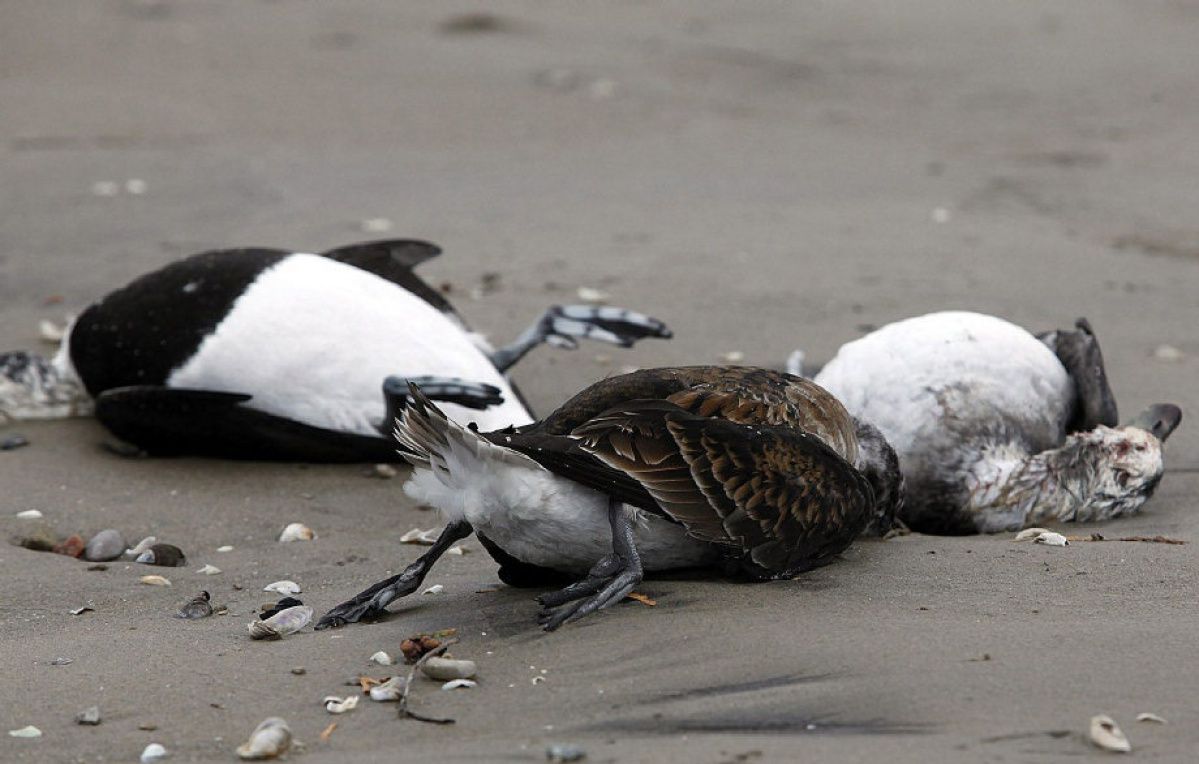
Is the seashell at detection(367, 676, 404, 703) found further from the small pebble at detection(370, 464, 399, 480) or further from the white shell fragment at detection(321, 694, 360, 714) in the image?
the small pebble at detection(370, 464, 399, 480)

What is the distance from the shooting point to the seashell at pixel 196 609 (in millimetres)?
3781

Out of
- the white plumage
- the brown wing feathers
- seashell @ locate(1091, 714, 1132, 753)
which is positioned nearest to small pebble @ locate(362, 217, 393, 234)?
the white plumage

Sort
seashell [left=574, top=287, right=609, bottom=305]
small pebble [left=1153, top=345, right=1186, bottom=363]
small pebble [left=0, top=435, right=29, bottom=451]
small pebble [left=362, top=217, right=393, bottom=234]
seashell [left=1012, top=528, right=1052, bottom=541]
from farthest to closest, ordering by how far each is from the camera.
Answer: small pebble [left=362, top=217, right=393, bottom=234] → seashell [left=574, top=287, right=609, bottom=305] → small pebble [left=1153, top=345, right=1186, bottom=363] → small pebble [left=0, top=435, right=29, bottom=451] → seashell [left=1012, top=528, right=1052, bottom=541]

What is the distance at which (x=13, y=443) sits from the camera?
17.9 feet

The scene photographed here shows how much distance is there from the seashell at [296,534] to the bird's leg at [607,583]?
139 centimetres

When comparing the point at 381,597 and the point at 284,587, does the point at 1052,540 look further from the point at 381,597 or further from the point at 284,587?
the point at 284,587

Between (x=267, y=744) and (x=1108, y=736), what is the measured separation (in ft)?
4.51

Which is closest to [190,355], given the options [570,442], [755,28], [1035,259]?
[570,442]

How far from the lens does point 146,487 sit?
200 inches

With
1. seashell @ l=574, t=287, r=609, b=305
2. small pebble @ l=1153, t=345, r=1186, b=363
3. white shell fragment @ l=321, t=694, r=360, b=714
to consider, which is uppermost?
white shell fragment @ l=321, t=694, r=360, b=714

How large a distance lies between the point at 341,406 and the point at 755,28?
776cm

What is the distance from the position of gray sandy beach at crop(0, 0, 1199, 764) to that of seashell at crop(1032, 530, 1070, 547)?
0.08m

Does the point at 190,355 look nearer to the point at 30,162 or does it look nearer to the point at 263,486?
the point at 263,486

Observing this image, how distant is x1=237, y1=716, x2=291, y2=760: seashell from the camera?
9.07ft
